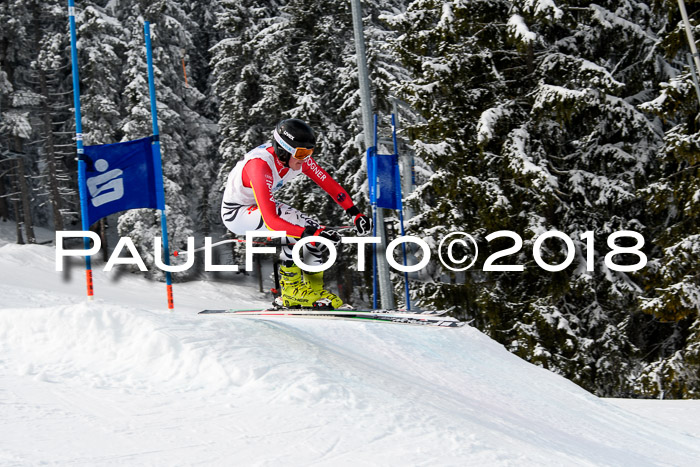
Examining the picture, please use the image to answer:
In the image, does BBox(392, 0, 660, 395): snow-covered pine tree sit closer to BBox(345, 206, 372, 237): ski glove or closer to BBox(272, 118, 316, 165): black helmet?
BBox(345, 206, 372, 237): ski glove

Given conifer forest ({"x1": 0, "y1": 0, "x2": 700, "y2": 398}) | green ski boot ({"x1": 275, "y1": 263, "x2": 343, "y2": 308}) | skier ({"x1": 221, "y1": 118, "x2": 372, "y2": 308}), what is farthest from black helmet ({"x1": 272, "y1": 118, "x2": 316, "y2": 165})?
conifer forest ({"x1": 0, "y1": 0, "x2": 700, "y2": 398})

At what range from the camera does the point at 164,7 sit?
2478 cm

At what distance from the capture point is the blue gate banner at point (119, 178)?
7227 millimetres

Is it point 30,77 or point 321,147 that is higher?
point 30,77

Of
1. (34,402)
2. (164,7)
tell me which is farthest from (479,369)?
(164,7)

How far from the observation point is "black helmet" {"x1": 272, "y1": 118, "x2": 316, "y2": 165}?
6148mm

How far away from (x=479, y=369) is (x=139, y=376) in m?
2.86

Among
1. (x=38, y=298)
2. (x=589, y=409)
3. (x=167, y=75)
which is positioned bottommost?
(x=589, y=409)

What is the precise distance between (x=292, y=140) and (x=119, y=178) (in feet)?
8.21

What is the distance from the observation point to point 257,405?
2.82 meters

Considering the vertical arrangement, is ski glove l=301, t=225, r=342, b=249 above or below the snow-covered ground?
above

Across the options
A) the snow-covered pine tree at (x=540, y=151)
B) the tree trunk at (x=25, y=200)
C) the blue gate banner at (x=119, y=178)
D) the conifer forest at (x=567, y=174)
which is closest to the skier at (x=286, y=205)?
the blue gate banner at (x=119, y=178)

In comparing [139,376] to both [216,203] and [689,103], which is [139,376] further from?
[216,203]

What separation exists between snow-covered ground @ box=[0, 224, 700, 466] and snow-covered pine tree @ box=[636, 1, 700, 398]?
5.95 meters
